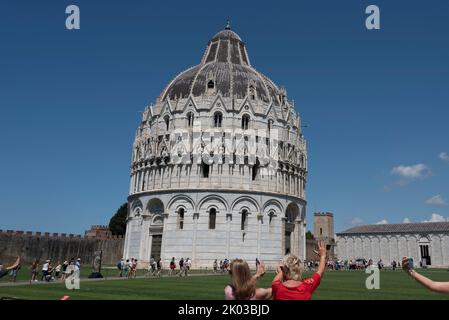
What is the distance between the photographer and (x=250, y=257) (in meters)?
49.0

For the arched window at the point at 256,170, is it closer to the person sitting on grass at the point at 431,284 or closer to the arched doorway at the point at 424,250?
the person sitting on grass at the point at 431,284

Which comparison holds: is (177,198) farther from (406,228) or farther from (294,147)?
(406,228)

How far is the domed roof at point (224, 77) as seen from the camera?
5600 cm

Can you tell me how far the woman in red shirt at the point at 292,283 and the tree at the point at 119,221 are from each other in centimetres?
8544

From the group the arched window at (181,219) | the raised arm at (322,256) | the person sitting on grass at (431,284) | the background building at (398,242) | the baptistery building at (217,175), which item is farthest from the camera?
the background building at (398,242)

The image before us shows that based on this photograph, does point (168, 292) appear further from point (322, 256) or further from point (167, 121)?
point (167, 121)

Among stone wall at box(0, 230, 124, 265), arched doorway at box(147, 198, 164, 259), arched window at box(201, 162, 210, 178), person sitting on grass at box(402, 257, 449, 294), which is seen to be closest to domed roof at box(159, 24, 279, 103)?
arched window at box(201, 162, 210, 178)

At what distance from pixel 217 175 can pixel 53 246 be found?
2969 cm

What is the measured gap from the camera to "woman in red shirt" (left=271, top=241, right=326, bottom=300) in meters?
5.29

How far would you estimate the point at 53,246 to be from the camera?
6216 cm

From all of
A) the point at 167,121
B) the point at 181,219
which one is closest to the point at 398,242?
the point at 181,219

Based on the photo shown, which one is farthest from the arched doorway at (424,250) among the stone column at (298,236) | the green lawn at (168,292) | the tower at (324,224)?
the green lawn at (168,292)
